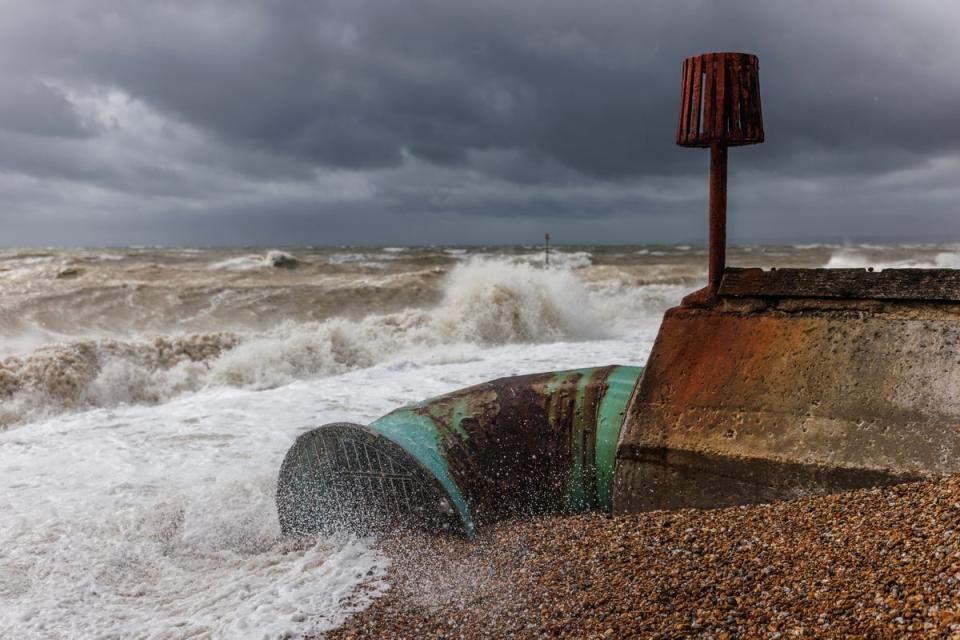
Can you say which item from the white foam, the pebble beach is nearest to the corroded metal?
the pebble beach

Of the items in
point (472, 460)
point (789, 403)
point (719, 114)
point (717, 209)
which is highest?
point (719, 114)

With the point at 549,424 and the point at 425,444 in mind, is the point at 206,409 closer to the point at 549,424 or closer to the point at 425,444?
the point at 425,444

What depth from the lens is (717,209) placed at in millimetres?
3121

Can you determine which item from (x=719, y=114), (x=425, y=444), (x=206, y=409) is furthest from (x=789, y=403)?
(x=206, y=409)

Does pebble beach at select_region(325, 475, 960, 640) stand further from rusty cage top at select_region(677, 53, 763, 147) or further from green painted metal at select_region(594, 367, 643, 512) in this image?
rusty cage top at select_region(677, 53, 763, 147)

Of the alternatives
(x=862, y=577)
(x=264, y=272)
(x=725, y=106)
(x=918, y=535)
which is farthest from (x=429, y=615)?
(x=264, y=272)

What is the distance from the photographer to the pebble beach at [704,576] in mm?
1906

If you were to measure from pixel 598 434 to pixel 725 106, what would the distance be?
153 cm

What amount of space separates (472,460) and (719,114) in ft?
6.20

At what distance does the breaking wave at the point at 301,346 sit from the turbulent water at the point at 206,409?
3 centimetres

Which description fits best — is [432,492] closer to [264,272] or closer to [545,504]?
[545,504]

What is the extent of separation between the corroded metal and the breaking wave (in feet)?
15.5

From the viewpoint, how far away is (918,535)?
6.78 feet

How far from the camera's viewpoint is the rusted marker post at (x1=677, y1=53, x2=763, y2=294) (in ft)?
9.63
